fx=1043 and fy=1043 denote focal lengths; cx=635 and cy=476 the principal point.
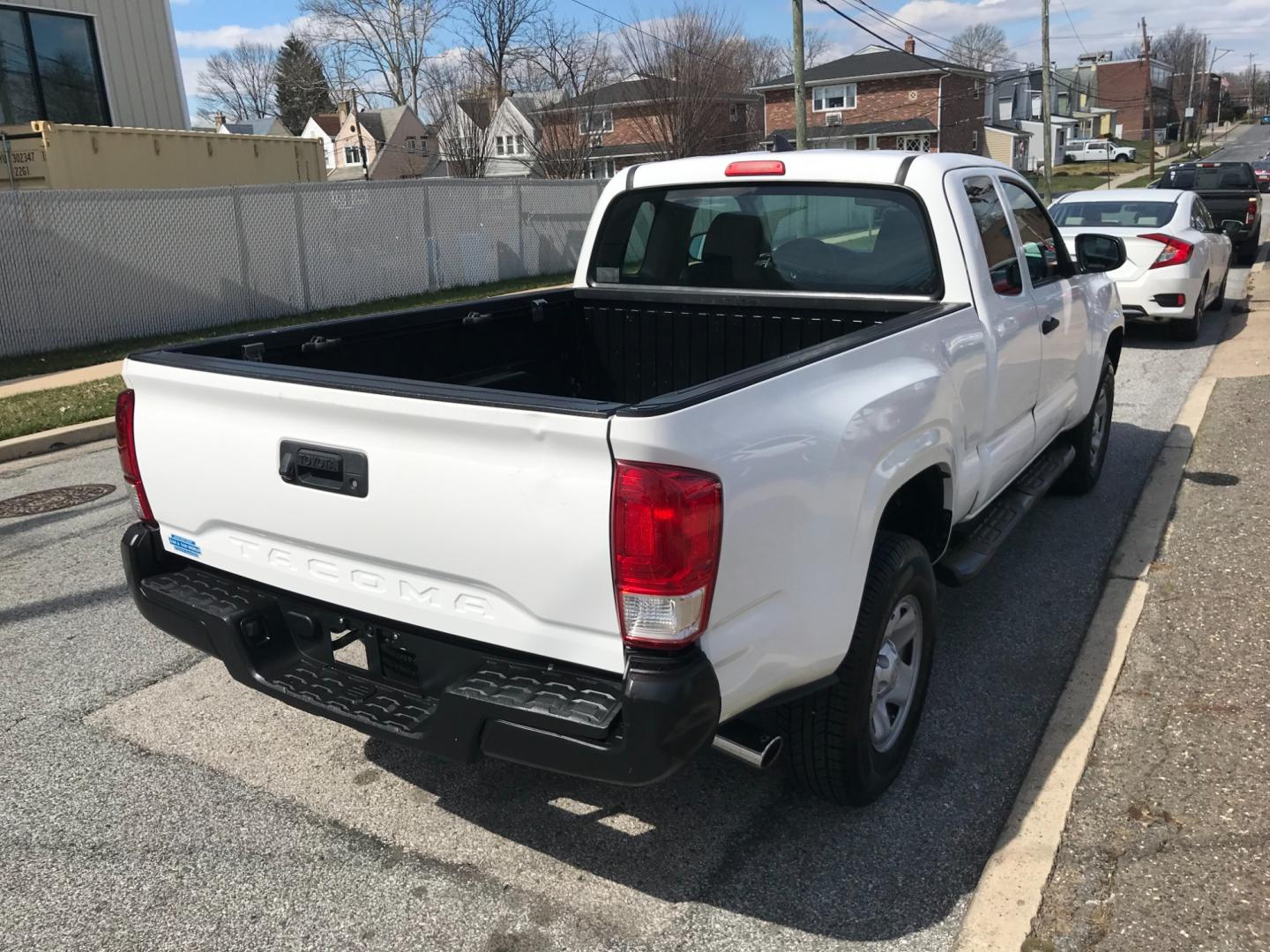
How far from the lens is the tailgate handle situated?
2.68 m

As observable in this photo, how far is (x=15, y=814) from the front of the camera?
130 inches

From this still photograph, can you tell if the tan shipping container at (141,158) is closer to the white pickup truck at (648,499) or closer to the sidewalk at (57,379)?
the sidewalk at (57,379)

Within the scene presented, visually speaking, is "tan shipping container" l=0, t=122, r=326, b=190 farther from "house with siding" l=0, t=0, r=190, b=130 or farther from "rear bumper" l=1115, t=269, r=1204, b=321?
"rear bumper" l=1115, t=269, r=1204, b=321

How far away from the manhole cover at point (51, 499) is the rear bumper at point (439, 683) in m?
4.03

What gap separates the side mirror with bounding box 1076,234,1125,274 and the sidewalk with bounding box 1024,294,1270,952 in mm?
1479

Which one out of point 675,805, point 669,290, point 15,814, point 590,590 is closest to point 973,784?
point 675,805

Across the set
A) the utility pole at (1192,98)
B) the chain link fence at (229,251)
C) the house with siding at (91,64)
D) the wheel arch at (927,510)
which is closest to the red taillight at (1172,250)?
the wheel arch at (927,510)

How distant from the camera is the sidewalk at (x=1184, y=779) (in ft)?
8.89

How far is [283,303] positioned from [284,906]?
14354 millimetres

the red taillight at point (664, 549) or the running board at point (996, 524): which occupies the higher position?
the red taillight at point (664, 549)

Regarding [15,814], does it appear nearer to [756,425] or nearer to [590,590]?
[590,590]

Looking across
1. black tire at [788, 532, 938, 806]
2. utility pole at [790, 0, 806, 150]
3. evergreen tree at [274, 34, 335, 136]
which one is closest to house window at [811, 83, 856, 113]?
evergreen tree at [274, 34, 335, 136]

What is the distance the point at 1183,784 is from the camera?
3.30 m

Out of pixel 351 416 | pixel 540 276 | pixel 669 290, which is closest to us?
pixel 351 416
